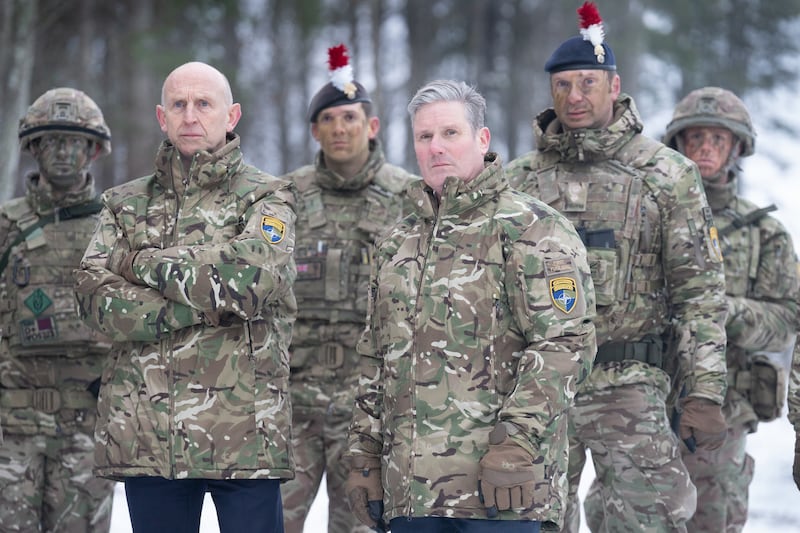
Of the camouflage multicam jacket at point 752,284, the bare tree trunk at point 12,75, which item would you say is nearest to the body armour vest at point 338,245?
the camouflage multicam jacket at point 752,284

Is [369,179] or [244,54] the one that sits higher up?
[244,54]

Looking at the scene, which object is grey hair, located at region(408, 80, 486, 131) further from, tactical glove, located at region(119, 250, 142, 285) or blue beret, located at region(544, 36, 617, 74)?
blue beret, located at region(544, 36, 617, 74)

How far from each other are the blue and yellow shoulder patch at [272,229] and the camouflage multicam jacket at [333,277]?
1612 mm

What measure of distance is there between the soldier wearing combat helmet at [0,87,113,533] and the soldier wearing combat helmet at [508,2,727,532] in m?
2.51

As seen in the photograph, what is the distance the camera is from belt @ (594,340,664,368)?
16.7 feet

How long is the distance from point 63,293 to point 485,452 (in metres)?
3.08

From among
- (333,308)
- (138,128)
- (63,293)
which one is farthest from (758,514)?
(138,128)

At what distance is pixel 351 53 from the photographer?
81.4 ft

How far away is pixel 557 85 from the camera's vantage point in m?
5.31

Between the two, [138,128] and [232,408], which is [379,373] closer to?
[232,408]

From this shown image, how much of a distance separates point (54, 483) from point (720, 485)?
142 inches

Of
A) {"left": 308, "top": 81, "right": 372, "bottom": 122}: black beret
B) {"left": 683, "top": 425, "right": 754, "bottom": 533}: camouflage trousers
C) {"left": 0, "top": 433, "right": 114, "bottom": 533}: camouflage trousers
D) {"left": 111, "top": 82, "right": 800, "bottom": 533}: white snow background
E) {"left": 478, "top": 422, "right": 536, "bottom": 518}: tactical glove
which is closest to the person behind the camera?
{"left": 478, "top": 422, "right": 536, "bottom": 518}: tactical glove

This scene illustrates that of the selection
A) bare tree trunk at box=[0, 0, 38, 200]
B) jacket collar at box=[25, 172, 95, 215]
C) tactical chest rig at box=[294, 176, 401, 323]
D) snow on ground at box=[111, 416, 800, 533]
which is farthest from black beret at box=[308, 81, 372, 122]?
bare tree trunk at box=[0, 0, 38, 200]

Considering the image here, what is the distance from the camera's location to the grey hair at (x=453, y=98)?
12.9 feet
